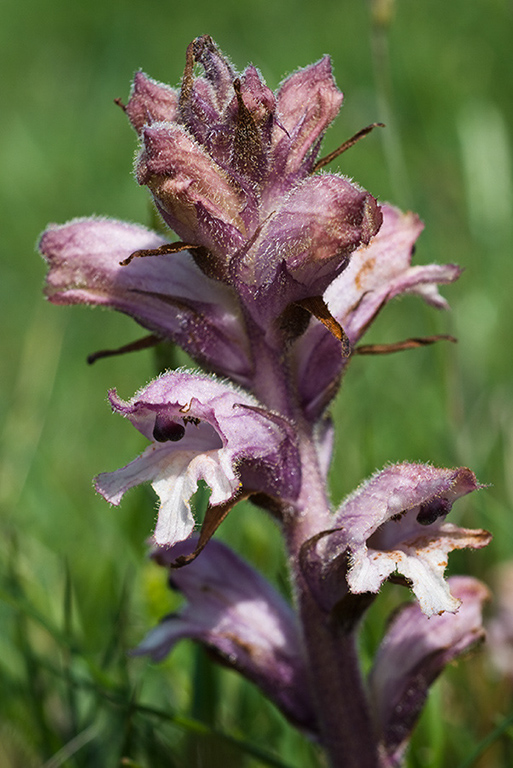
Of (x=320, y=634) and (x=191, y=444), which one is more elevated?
(x=191, y=444)

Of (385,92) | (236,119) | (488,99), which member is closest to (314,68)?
(236,119)

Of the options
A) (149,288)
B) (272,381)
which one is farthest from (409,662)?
(149,288)

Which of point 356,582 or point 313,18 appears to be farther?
point 313,18

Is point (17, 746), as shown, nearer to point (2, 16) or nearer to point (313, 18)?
point (313, 18)

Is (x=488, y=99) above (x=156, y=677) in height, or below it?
above

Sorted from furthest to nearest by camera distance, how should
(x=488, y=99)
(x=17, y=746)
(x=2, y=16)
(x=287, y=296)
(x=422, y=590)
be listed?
(x=2, y=16)
(x=488, y=99)
(x=17, y=746)
(x=287, y=296)
(x=422, y=590)

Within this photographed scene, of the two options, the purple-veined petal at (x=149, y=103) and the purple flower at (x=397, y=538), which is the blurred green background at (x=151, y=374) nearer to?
the purple flower at (x=397, y=538)

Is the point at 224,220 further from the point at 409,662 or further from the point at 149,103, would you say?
the point at 409,662
